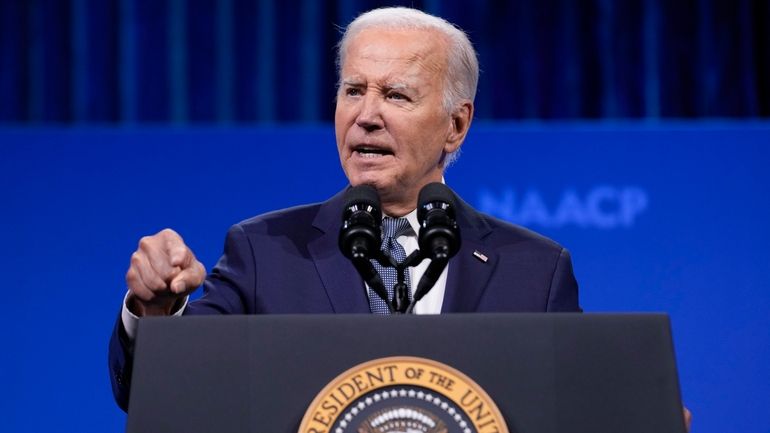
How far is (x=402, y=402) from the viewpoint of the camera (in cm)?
112

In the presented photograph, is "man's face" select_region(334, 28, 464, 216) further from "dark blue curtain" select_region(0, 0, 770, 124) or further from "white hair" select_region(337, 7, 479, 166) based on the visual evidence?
"dark blue curtain" select_region(0, 0, 770, 124)

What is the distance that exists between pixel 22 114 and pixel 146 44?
0.44 m

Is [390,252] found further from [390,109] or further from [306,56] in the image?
[306,56]

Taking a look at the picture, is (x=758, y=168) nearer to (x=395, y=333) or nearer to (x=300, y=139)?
(x=300, y=139)

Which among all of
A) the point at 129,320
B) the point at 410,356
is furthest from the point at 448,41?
the point at 410,356

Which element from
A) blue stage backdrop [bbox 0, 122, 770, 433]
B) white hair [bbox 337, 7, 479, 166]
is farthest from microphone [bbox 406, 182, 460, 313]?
blue stage backdrop [bbox 0, 122, 770, 433]

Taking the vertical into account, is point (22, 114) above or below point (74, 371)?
above

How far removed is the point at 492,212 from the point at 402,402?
1.63 metres

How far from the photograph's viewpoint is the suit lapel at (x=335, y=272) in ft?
5.61

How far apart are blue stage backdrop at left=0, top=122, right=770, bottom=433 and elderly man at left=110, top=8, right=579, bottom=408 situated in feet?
2.54

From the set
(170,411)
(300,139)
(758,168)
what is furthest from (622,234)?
(170,411)

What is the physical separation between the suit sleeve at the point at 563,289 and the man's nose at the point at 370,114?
37 centimetres

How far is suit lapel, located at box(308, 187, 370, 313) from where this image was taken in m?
1.71

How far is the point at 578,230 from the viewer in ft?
8.97
